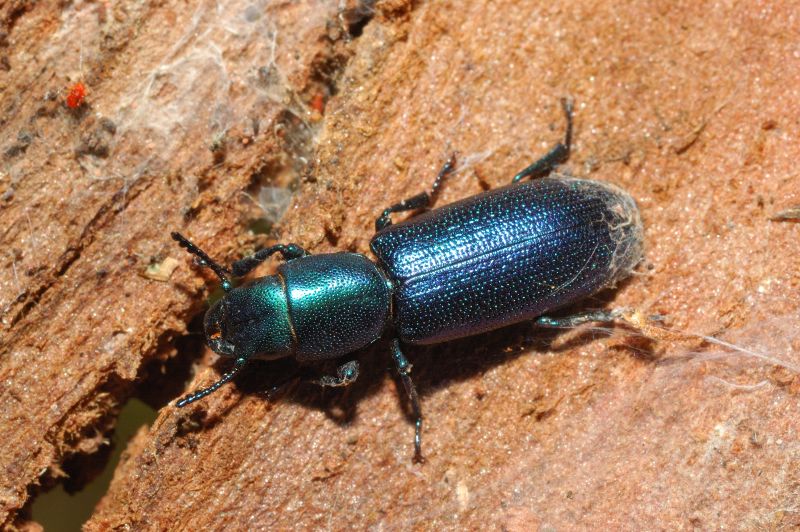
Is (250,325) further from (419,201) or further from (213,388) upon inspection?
(419,201)

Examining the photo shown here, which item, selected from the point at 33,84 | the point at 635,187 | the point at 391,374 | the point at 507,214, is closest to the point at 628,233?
the point at 635,187

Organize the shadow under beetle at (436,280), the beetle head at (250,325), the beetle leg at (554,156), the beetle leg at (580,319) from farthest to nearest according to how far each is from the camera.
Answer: the beetle leg at (554,156) → the beetle leg at (580,319) → the shadow under beetle at (436,280) → the beetle head at (250,325)

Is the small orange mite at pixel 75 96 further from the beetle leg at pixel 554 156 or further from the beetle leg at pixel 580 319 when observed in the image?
the beetle leg at pixel 580 319

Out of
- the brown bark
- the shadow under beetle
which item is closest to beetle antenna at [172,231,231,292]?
the shadow under beetle

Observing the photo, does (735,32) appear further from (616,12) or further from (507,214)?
(507,214)

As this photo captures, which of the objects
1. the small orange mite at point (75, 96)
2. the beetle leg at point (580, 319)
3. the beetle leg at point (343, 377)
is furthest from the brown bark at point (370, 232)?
the beetle leg at point (343, 377)

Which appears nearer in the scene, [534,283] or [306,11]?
→ [534,283]
